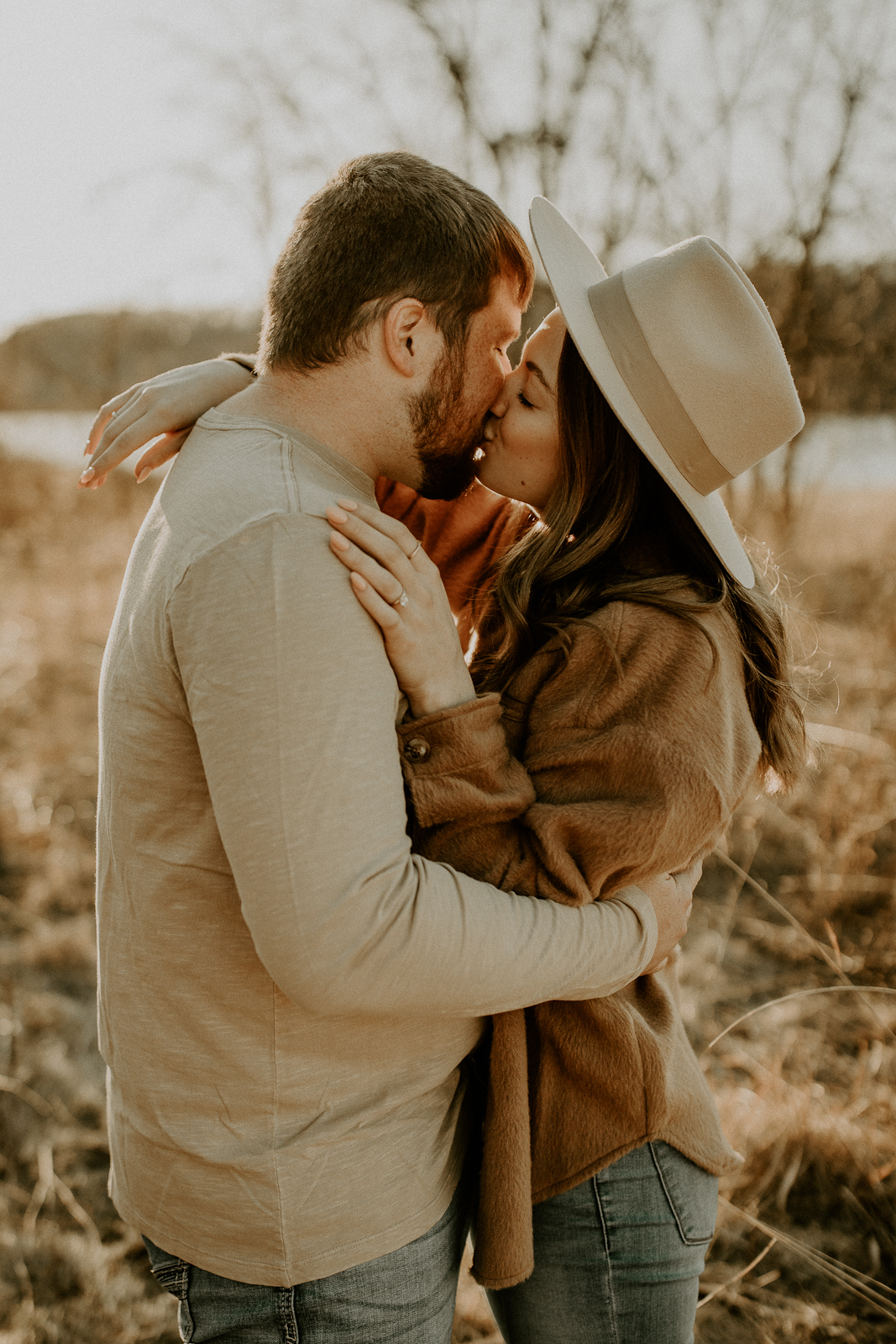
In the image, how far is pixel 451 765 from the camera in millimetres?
1219

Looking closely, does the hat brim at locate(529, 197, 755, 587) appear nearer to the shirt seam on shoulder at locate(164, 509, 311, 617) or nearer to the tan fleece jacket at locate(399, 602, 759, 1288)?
the tan fleece jacket at locate(399, 602, 759, 1288)

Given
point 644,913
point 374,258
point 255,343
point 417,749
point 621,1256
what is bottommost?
point 621,1256

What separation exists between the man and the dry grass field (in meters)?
0.93

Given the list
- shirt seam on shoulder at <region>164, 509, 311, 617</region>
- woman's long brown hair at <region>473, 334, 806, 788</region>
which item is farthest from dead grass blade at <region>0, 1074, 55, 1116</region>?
shirt seam on shoulder at <region>164, 509, 311, 617</region>

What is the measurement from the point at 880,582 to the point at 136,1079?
21.2 ft

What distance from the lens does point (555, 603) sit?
5.06ft

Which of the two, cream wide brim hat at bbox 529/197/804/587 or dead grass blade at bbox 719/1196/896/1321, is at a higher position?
cream wide brim hat at bbox 529/197/804/587

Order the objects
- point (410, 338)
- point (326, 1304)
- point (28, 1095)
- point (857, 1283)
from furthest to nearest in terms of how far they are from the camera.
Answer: point (28, 1095) < point (857, 1283) < point (410, 338) < point (326, 1304)

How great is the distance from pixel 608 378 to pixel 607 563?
0.30 m

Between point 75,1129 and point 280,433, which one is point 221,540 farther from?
point 75,1129

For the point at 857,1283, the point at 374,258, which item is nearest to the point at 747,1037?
the point at 857,1283

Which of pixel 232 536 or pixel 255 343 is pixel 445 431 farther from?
pixel 255 343

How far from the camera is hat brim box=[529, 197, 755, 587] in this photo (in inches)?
57.4

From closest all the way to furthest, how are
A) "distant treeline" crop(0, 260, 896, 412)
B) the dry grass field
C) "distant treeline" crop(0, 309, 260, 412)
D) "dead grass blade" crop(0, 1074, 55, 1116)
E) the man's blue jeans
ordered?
the man's blue jeans, the dry grass field, "dead grass blade" crop(0, 1074, 55, 1116), "distant treeline" crop(0, 260, 896, 412), "distant treeline" crop(0, 309, 260, 412)
